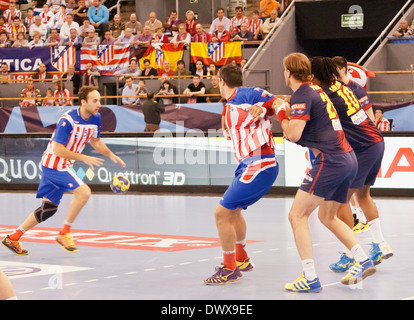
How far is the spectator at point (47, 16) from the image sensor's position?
25734 millimetres

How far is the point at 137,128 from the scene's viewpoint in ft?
67.9

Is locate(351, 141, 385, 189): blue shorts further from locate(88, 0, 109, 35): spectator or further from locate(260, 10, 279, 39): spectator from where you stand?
locate(88, 0, 109, 35): spectator

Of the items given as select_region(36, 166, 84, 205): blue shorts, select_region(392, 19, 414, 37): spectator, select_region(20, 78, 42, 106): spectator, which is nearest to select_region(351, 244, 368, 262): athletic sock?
select_region(36, 166, 84, 205): blue shorts

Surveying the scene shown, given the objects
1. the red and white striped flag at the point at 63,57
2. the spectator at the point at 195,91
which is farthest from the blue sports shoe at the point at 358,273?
the red and white striped flag at the point at 63,57

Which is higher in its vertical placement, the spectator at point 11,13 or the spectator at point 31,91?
the spectator at point 11,13

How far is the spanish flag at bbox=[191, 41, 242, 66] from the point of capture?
875 inches

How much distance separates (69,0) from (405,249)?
760 inches

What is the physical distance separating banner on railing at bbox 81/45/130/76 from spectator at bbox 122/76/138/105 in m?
1.63

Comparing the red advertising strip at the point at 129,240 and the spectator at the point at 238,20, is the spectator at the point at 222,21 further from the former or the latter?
the red advertising strip at the point at 129,240

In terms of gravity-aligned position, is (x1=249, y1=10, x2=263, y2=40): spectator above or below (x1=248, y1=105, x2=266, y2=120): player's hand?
below

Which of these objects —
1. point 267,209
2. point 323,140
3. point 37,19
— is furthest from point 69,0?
point 323,140

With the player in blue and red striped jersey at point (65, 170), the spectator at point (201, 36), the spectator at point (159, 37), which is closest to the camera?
the player in blue and red striped jersey at point (65, 170)

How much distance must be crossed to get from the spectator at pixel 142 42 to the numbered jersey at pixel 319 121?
1602cm

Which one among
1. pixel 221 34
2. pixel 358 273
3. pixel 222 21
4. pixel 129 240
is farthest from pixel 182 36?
pixel 358 273
